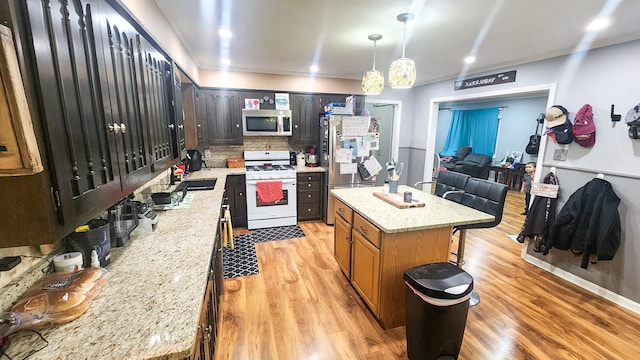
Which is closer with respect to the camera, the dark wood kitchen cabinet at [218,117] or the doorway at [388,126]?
the dark wood kitchen cabinet at [218,117]

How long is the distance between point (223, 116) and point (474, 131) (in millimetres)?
7128

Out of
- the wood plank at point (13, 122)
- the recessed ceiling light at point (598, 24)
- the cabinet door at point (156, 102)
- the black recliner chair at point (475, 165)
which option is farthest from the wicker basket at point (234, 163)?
the black recliner chair at point (475, 165)

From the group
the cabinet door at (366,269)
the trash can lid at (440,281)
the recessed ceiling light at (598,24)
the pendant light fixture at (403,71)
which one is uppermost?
the recessed ceiling light at (598,24)

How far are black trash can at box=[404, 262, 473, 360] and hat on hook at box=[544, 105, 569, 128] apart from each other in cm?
232

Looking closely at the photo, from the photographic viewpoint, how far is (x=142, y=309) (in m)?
1.04

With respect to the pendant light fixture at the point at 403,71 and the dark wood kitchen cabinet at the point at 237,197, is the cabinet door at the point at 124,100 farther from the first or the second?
the dark wood kitchen cabinet at the point at 237,197

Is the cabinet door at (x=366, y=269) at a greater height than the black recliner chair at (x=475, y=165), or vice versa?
the black recliner chair at (x=475, y=165)

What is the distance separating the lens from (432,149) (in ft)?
16.8

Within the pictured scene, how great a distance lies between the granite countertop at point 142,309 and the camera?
854mm

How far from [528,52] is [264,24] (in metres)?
2.91

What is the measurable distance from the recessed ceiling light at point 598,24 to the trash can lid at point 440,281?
7.48 feet

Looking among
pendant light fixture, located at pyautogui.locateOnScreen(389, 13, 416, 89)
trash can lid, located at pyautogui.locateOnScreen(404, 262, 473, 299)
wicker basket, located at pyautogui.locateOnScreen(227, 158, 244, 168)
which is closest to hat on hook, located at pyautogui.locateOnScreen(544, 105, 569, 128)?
pendant light fixture, located at pyautogui.locateOnScreen(389, 13, 416, 89)

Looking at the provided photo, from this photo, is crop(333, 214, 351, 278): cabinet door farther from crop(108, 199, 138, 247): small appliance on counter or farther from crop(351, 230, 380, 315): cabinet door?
crop(108, 199, 138, 247): small appliance on counter

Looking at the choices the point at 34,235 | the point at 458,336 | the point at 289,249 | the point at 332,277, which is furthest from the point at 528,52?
the point at 34,235
